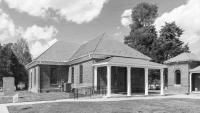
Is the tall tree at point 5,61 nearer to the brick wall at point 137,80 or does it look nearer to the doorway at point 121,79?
the doorway at point 121,79

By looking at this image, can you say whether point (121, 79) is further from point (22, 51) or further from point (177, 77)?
point (22, 51)

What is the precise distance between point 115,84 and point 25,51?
47.5 metres

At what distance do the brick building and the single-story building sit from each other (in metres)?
5.64

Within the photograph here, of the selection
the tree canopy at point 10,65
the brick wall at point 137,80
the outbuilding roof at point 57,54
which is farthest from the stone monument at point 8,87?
the tree canopy at point 10,65

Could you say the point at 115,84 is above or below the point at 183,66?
below

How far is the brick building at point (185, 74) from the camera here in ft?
88.1

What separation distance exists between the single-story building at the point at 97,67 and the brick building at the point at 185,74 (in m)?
5.64

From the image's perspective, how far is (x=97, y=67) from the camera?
21234 millimetres

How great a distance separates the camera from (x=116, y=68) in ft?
73.8

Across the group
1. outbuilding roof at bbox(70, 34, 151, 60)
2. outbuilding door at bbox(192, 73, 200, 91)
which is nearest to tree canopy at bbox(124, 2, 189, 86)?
outbuilding door at bbox(192, 73, 200, 91)

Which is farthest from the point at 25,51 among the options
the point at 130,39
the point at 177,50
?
the point at 177,50

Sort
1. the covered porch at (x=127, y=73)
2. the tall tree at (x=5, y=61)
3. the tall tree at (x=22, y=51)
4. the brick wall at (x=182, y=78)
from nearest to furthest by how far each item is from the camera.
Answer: the covered porch at (x=127, y=73)
the brick wall at (x=182, y=78)
the tall tree at (x=5, y=61)
the tall tree at (x=22, y=51)

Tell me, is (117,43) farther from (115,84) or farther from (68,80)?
(68,80)

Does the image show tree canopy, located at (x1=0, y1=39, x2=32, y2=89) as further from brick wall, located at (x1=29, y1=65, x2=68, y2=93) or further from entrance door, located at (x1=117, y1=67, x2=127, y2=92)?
entrance door, located at (x1=117, y1=67, x2=127, y2=92)
